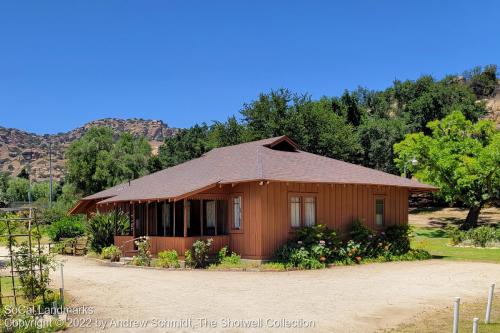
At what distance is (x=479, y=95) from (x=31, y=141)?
115519 mm

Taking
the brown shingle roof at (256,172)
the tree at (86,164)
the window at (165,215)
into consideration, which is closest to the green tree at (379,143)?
the tree at (86,164)

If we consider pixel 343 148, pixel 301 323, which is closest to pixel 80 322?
pixel 301 323

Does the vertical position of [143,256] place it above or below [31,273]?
below

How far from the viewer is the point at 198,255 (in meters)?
20.9

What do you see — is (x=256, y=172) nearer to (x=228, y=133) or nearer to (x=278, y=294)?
(x=278, y=294)

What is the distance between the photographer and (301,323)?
1073cm

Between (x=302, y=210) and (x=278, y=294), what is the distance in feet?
28.7

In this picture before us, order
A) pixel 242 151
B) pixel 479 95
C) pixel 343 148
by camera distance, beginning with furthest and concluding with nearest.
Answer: pixel 479 95, pixel 343 148, pixel 242 151

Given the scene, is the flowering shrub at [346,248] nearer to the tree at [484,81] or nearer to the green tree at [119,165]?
the green tree at [119,165]

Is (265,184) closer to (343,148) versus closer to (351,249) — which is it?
(351,249)

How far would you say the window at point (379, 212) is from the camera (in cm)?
2566

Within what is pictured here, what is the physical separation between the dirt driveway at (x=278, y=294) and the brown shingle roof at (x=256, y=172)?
3.89 meters

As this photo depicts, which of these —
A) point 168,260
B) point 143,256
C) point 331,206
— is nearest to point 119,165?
point 143,256

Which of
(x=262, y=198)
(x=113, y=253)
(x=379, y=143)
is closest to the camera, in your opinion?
(x=262, y=198)
